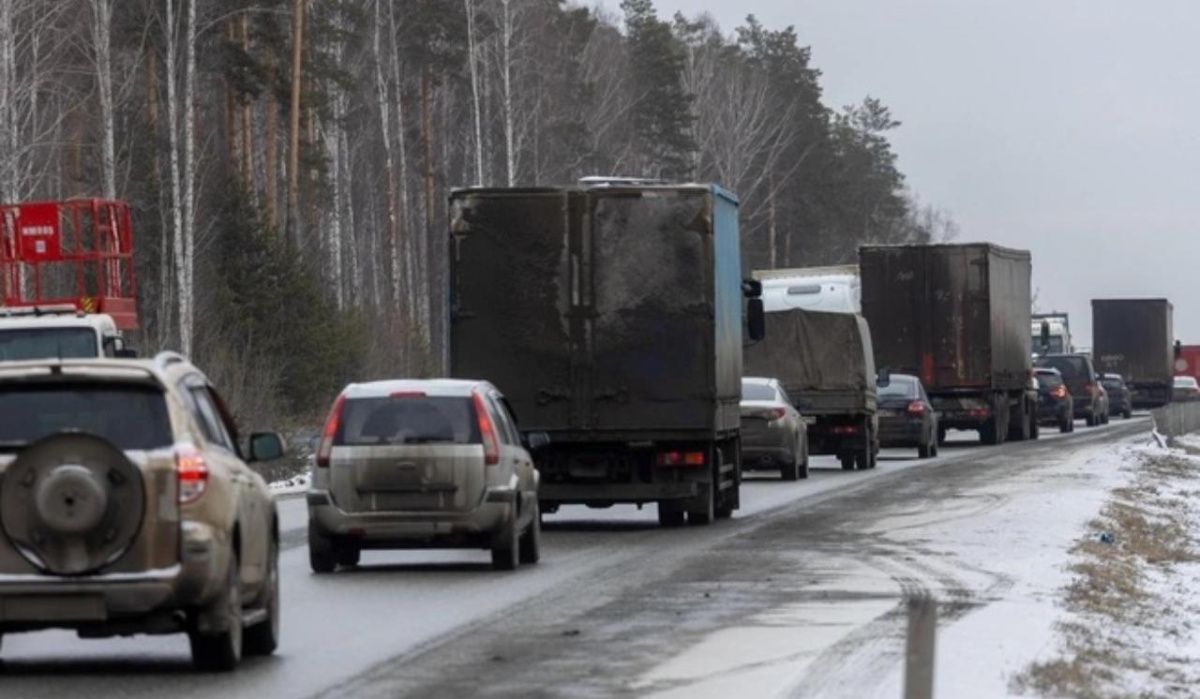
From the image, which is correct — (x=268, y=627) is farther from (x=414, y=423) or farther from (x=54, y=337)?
(x=54, y=337)

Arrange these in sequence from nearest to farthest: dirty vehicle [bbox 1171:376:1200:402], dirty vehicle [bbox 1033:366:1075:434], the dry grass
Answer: the dry grass, dirty vehicle [bbox 1033:366:1075:434], dirty vehicle [bbox 1171:376:1200:402]

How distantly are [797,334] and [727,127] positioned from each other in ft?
233

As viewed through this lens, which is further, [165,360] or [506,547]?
[506,547]

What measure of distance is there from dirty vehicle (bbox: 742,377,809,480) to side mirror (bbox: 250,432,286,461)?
2367 cm

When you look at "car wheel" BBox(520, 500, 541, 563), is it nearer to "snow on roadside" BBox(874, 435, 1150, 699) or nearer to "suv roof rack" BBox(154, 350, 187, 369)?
"snow on roadside" BBox(874, 435, 1150, 699)

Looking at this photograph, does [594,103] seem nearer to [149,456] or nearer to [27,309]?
[27,309]

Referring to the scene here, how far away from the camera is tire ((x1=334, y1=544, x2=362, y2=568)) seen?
21.8m

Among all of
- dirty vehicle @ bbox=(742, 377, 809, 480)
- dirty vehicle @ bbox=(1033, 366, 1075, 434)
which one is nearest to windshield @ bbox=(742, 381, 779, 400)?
dirty vehicle @ bbox=(742, 377, 809, 480)

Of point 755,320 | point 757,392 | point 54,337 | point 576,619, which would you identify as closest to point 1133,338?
point 757,392

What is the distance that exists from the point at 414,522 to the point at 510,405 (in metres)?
5.67

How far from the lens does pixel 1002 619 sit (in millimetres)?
16609

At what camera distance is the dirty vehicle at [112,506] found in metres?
13.1

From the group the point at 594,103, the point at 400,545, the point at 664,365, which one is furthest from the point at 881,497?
the point at 594,103

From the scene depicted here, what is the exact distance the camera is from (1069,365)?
71.9 m
